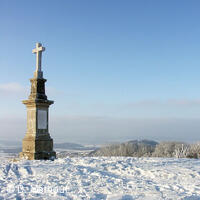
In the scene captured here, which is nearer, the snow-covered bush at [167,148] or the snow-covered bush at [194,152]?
the snow-covered bush at [194,152]

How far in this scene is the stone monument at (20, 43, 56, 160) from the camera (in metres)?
10.4

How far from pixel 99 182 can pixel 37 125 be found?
18.7 feet

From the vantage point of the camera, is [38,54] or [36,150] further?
[38,54]

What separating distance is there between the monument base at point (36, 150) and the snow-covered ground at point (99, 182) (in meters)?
2.73

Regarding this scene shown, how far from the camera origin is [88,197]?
4500 millimetres

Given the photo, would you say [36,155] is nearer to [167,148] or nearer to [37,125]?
[37,125]

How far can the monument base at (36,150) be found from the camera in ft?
33.7

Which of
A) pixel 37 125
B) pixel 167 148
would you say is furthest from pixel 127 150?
pixel 37 125

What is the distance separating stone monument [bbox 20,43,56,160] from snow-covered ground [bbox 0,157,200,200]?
2836 millimetres

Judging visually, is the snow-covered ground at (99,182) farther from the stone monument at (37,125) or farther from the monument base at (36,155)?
the stone monument at (37,125)

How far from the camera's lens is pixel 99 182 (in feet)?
18.3

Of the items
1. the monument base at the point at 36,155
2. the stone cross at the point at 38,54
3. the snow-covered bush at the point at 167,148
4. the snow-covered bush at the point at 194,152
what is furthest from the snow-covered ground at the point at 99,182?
the snow-covered bush at the point at 167,148

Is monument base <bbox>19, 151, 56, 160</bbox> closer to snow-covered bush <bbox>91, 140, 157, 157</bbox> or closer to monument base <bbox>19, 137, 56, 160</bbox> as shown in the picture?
monument base <bbox>19, 137, 56, 160</bbox>

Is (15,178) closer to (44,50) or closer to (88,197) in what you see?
(88,197)
